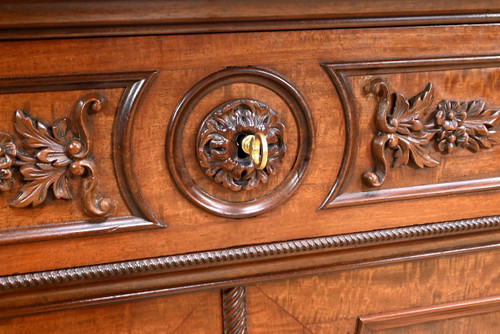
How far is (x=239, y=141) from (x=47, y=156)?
0.14 meters

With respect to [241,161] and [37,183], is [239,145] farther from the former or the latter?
[37,183]

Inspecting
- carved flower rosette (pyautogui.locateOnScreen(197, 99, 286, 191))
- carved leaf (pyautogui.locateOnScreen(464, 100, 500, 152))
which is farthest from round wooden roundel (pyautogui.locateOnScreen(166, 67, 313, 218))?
carved leaf (pyautogui.locateOnScreen(464, 100, 500, 152))

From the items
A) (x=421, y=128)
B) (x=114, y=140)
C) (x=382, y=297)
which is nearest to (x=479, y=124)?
Answer: (x=421, y=128)

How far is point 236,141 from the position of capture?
1.51 ft

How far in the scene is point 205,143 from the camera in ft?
1.48

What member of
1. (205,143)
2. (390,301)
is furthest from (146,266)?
(390,301)

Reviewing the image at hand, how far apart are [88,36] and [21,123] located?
7 centimetres

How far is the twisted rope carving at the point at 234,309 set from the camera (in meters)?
0.50

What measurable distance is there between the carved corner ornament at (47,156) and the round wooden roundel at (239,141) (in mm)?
60

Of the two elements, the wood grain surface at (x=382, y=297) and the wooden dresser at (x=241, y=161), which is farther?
the wood grain surface at (x=382, y=297)

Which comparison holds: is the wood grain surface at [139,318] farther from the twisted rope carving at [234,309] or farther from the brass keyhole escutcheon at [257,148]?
the brass keyhole escutcheon at [257,148]

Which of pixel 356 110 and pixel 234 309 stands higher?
pixel 356 110

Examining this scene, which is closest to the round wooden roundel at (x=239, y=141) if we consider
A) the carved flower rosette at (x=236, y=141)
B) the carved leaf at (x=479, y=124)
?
the carved flower rosette at (x=236, y=141)

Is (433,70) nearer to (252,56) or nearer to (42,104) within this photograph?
(252,56)
